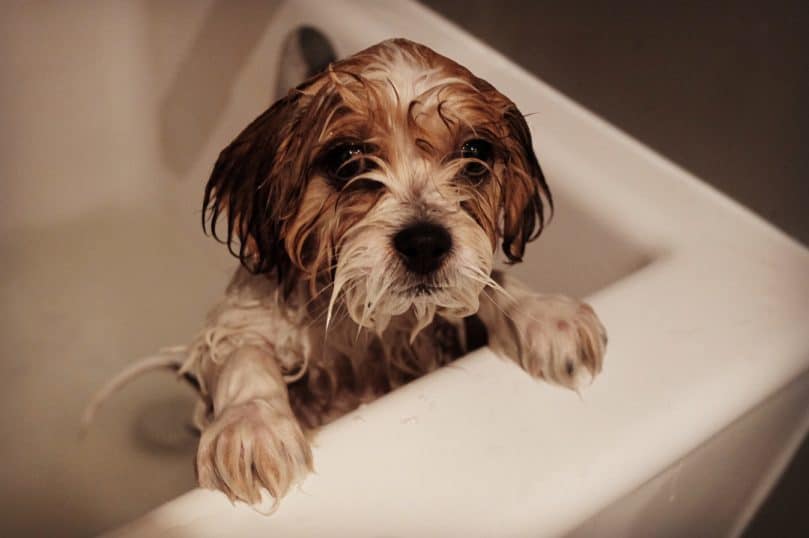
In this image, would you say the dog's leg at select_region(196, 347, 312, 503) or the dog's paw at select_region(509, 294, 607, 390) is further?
Result: the dog's paw at select_region(509, 294, 607, 390)

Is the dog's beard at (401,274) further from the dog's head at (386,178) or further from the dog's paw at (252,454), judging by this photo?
the dog's paw at (252,454)

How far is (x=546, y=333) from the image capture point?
89 cm

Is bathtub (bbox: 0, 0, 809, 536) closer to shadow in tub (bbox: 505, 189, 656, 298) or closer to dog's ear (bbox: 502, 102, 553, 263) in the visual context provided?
shadow in tub (bbox: 505, 189, 656, 298)

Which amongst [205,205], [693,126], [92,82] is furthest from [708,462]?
[92,82]

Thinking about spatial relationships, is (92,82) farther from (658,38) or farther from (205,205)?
(658,38)

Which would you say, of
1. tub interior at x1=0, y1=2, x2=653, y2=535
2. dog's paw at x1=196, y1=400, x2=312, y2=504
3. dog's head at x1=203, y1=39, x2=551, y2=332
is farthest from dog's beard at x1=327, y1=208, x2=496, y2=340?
tub interior at x1=0, y1=2, x2=653, y2=535

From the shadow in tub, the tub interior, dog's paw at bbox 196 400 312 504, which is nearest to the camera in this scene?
dog's paw at bbox 196 400 312 504

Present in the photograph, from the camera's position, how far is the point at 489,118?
0.82 m

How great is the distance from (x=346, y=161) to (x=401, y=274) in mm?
132

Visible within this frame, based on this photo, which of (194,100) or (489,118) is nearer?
(489,118)

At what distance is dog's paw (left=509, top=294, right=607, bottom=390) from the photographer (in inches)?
33.4

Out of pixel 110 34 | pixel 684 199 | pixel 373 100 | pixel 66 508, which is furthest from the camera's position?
pixel 110 34

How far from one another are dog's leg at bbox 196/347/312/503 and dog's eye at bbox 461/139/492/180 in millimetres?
322

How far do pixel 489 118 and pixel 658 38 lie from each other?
0.47m
